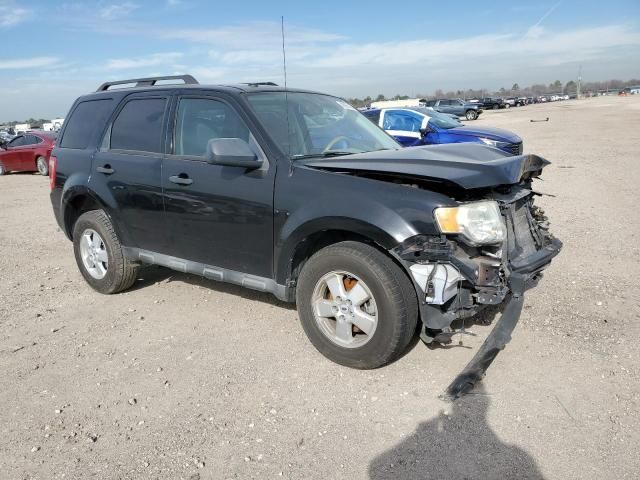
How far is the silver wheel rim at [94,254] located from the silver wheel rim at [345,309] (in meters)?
2.59

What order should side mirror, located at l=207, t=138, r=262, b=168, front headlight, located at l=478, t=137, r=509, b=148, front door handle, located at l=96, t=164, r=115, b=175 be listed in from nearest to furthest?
1. side mirror, located at l=207, t=138, r=262, b=168
2. front door handle, located at l=96, t=164, r=115, b=175
3. front headlight, located at l=478, t=137, r=509, b=148

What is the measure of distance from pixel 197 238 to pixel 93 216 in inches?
58.9

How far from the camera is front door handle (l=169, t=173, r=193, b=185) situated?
4.26 meters

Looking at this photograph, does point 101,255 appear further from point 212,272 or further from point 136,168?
point 212,272

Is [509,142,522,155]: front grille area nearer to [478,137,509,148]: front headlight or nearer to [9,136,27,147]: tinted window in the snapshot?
[478,137,509,148]: front headlight

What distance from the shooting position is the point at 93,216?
5188 mm

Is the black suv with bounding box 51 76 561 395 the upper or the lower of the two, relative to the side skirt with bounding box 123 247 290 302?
upper

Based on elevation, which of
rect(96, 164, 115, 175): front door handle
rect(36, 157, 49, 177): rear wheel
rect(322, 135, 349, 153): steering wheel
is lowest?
rect(36, 157, 49, 177): rear wheel

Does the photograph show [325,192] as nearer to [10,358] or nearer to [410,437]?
[410,437]

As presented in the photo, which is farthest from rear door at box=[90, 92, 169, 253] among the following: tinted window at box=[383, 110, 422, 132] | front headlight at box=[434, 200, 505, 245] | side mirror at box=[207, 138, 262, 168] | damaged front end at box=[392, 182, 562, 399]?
tinted window at box=[383, 110, 422, 132]

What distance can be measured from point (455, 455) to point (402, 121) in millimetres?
12255

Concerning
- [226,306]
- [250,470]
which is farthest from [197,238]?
[250,470]

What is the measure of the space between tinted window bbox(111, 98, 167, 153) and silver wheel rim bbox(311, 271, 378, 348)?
204cm

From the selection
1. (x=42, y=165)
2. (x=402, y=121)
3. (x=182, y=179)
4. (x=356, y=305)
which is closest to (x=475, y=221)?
(x=356, y=305)
